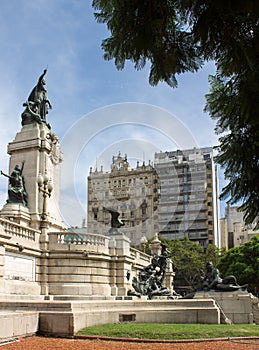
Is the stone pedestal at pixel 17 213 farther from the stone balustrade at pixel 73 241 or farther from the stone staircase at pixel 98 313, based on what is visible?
the stone staircase at pixel 98 313

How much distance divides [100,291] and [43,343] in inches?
707

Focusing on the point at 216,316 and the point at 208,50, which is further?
the point at 216,316

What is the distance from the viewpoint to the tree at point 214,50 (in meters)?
5.75

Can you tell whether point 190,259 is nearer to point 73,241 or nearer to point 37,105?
point 37,105

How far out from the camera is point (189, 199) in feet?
343

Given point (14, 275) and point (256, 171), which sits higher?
point (256, 171)

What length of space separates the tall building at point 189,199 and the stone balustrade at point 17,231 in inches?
2953

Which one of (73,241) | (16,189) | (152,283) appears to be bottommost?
(152,283)

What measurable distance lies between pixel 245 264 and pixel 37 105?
36.1 metres

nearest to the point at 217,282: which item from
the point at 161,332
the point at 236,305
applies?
the point at 236,305

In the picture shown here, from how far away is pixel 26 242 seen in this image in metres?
27.0

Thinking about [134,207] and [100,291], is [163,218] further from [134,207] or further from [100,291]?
[100,291]

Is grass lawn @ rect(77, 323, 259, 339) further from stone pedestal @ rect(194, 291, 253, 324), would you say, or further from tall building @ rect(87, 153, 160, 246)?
tall building @ rect(87, 153, 160, 246)

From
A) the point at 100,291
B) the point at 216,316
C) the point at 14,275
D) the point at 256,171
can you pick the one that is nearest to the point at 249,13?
the point at 256,171
